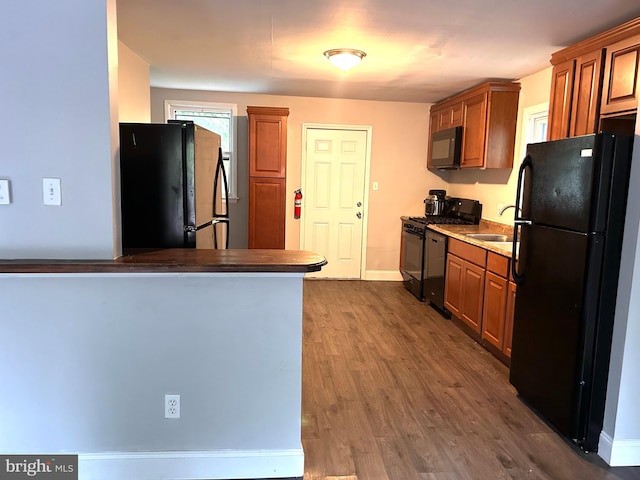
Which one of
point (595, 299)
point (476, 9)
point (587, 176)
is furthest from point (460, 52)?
point (595, 299)

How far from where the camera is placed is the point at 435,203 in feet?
17.9

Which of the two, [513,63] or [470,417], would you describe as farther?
[513,63]

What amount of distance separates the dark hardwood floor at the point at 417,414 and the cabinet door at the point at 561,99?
1.78 meters

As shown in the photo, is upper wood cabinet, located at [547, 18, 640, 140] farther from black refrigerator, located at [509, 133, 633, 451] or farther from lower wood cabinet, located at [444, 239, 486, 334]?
lower wood cabinet, located at [444, 239, 486, 334]

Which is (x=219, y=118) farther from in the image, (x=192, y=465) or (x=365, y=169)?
(x=192, y=465)

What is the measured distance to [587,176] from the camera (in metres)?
2.14

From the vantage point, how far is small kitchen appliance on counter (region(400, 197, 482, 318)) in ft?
14.6

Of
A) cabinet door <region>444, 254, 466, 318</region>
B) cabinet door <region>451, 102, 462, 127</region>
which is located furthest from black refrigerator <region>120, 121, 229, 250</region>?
cabinet door <region>451, 102, 462, 127</region>

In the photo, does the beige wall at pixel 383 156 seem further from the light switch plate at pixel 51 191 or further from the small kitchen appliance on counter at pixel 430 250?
the light switch plate at pixel 51 191

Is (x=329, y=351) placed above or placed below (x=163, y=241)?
below

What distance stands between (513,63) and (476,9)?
1.31 meters

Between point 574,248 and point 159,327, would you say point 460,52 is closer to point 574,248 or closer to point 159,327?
point 574,248

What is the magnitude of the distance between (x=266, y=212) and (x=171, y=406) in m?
3.37

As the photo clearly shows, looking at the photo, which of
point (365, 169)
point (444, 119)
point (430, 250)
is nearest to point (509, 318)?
point (430, 250)
